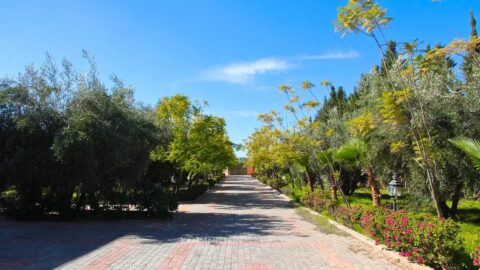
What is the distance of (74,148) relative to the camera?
12.3 metres

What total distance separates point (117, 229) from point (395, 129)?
9.23 m

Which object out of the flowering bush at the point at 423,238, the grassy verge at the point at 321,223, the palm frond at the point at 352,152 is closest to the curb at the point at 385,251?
the flowering bush at the point at 423,238

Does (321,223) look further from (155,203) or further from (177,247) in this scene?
(177,247)

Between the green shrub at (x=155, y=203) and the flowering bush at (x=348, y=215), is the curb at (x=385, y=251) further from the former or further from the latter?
the green shrub at (x=155, y=203)

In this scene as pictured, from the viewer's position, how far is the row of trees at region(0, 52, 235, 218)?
493 inches

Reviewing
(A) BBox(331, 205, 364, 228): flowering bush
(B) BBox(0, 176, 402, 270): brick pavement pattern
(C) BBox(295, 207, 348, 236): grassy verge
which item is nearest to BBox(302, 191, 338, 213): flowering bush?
(C) BBox(295, 207, 348, 236): grassy verge

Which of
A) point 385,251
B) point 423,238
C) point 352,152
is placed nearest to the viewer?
point 423,238

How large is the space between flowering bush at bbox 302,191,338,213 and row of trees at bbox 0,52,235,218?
5.70 m

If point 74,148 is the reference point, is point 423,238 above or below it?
below

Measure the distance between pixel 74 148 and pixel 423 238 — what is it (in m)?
9.53

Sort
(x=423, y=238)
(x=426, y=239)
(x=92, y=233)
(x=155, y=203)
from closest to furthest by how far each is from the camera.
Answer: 1. (x=426, y=239)
2. (x=423, y=238)
3. (x=92, y=233)
4. (x=155, y=203)

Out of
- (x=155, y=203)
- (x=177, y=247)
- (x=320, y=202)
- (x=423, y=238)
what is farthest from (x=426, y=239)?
(x=320, y=202)

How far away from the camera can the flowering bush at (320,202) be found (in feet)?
51.2

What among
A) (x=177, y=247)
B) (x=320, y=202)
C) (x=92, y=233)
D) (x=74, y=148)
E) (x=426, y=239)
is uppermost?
(x=74, y=148)
